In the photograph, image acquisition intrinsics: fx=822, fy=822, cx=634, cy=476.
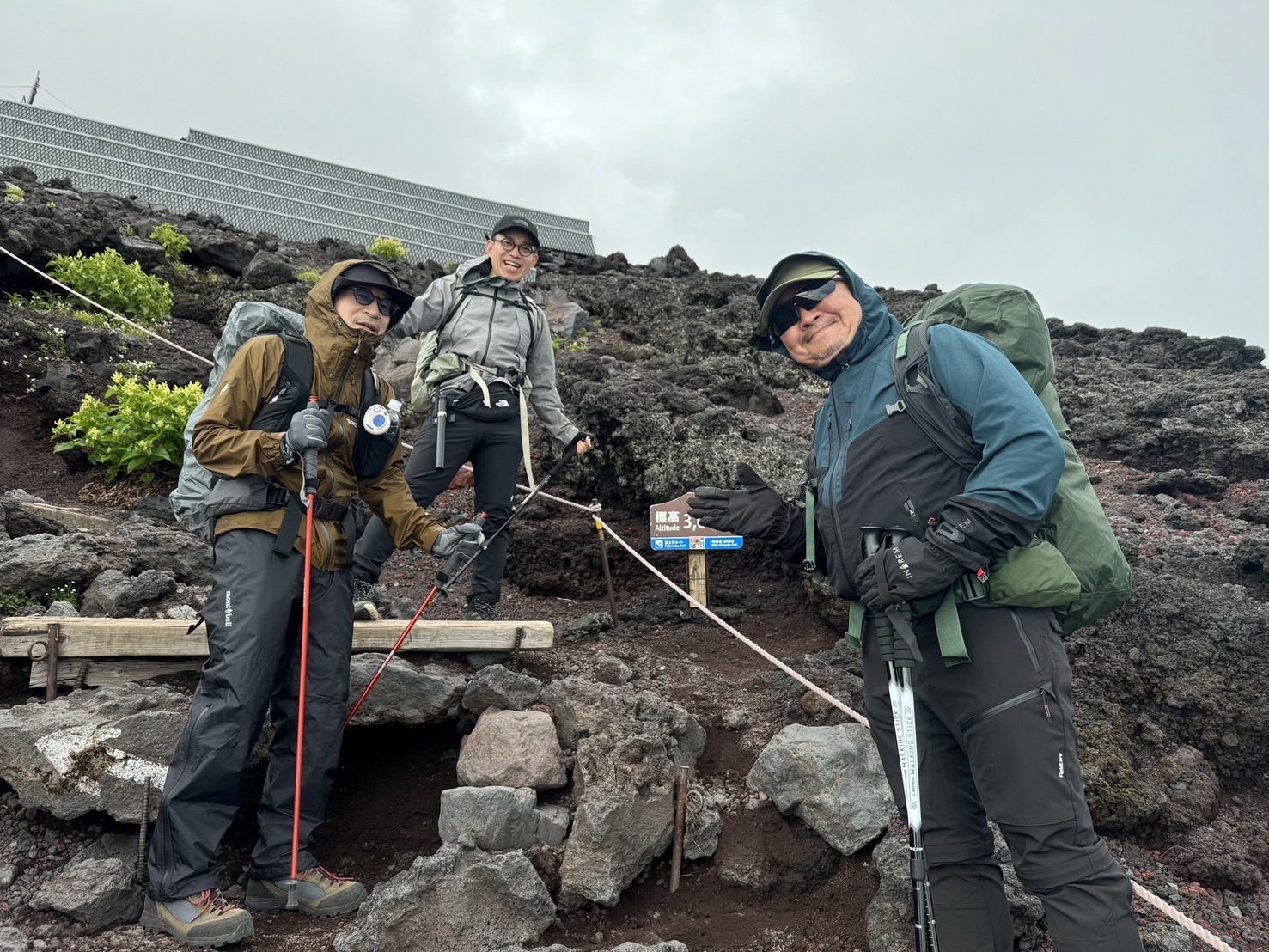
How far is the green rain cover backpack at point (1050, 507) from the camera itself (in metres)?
2.60

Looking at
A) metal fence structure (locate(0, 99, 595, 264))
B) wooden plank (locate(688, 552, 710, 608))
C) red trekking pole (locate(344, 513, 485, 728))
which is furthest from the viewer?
metal fence structure (locate(0, 99, 595, 264))

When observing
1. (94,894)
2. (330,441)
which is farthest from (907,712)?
(94,894)

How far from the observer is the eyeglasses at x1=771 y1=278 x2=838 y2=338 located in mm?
3049

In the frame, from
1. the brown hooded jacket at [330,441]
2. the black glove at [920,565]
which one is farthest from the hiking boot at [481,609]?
the black glove at [920,565]

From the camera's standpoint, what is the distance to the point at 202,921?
3.24m

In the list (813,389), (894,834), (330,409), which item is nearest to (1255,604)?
(894,834)

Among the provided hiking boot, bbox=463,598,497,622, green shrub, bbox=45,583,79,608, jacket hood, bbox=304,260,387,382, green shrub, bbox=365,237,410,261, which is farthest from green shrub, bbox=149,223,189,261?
jacket hood, bbox=304,260,387,382

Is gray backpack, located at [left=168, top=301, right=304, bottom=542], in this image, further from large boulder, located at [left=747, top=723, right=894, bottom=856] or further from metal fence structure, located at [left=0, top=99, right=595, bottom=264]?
metal fence structure, located at [left=0, top=99, right=595, bottom=264]

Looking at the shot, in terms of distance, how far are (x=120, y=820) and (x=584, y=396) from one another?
650 cm

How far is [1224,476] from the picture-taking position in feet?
33.9

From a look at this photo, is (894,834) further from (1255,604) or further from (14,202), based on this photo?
(14,202)

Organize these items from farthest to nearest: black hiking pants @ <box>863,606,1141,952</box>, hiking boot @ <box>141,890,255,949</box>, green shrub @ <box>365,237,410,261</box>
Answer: green shrub @ <box>365,237,410,261</box>
hiking boot @ <box>141,890,255,949</box>
black hiking pants @ <box>863,606,1141,952</box>

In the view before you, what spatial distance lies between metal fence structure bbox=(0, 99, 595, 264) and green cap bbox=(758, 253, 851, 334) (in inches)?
913

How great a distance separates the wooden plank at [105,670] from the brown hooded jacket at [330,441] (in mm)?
1485
